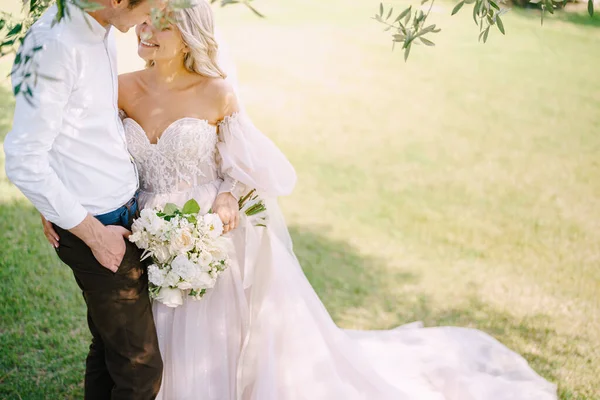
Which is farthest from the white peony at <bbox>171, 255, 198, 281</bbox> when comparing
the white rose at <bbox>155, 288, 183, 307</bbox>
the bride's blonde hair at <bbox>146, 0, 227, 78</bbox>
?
the bride's blonde hair at <bbox>146, 0, 227, 78</bbox>

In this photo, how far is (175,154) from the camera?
313 cm

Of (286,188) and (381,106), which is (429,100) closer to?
(381,106)

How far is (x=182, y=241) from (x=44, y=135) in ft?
2.60

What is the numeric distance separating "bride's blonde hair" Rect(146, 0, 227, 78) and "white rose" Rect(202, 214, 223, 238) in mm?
674

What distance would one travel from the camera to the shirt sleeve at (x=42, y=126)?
7.60 feet

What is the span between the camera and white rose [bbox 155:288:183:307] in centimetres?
302

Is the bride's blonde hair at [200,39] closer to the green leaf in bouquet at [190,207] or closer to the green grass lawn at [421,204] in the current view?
the green leaf in bouquet at [190,207]

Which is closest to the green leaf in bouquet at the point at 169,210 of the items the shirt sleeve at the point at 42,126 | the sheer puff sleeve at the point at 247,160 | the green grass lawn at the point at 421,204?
the sheer puff sleeve at the point at 247,160

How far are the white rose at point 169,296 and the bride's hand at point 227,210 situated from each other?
0.38m

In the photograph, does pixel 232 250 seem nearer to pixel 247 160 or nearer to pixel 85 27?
pixel 247 160

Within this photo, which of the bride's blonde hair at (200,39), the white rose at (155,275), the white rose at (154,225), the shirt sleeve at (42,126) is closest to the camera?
the shirt sleeve at (42,126)

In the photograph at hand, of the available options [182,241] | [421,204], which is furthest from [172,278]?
[421,204]

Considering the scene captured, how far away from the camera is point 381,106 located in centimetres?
1032

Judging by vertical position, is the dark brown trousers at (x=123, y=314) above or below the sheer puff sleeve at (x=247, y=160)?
below
